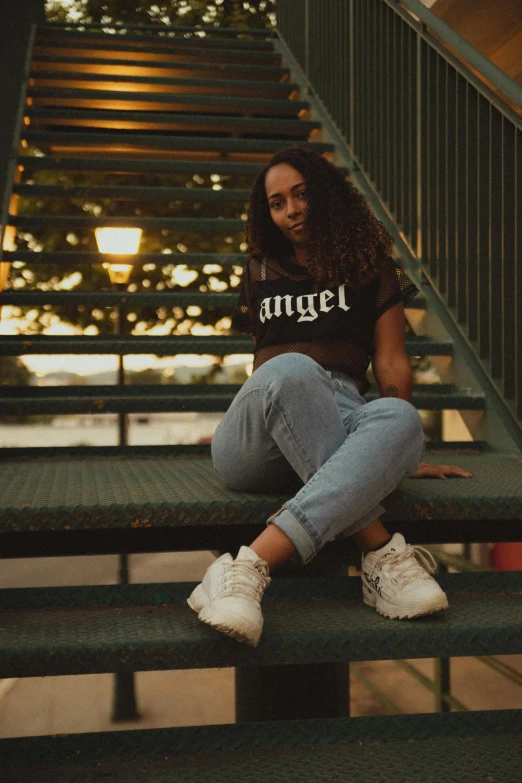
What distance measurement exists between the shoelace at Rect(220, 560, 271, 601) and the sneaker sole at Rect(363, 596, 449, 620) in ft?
0.86

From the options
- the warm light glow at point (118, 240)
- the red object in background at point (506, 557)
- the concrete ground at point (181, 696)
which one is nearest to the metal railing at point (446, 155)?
the warm light glow at point (118, 240)

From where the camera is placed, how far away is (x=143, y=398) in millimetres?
2863

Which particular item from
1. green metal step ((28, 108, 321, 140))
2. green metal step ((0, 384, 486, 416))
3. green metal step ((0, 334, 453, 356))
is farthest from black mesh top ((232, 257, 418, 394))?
green metal step ((28, 108, 321, 140))

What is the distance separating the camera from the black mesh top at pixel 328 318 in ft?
6.83

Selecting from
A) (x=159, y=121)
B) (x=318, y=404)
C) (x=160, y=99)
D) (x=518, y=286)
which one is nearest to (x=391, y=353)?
(x=318, y=404)

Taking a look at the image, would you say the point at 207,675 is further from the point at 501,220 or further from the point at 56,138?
the point at 501,220

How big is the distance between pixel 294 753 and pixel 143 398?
5.24 feet

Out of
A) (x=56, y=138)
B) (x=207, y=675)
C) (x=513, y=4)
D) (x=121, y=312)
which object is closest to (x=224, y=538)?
(x=56, y=138)

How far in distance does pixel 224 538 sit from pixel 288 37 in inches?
203

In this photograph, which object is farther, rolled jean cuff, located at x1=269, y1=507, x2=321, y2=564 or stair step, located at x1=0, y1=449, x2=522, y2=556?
stair step, located at x1=0, y1=449, x2=522, y2=556

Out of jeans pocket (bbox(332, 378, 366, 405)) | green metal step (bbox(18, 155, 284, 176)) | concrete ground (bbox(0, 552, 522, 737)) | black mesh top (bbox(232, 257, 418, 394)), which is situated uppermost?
green metal step (bbox(18, 155, 284, 176))

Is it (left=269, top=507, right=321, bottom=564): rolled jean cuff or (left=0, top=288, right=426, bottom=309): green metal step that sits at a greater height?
(left=0, top=288, right=426, bottom=309): green metal step

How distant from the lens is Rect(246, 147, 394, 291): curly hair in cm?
210

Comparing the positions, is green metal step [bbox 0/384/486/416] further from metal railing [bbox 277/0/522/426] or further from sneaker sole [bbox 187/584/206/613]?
sneaker sole [bbox 187/584/206/613]
